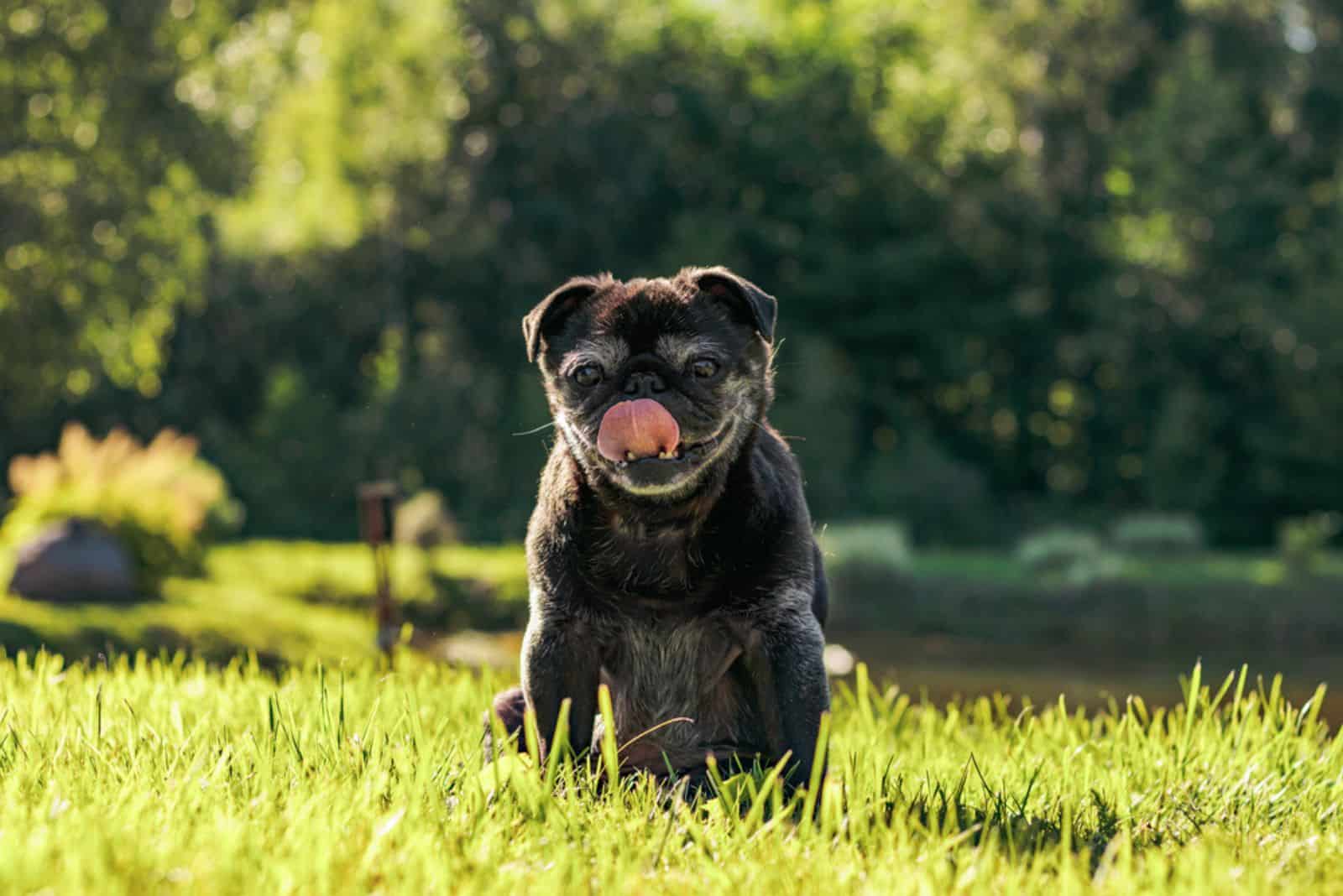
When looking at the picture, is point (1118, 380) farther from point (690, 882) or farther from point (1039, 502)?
point (690, 882)

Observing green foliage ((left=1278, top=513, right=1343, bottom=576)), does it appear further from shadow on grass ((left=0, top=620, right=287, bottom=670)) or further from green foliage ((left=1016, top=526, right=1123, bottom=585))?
shadow on grass ((left=0, top=620, right=287, bottom=670))

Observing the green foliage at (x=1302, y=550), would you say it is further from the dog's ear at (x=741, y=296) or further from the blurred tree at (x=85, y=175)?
the dog's ear at (x=741, y=296)

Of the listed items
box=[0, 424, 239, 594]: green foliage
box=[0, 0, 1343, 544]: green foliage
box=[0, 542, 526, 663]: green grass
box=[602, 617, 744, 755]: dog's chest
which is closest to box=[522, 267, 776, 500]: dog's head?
box=[602, 617, 744, 755]: dog's chest

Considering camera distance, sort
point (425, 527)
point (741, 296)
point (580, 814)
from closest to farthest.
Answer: point (580, 814)
point (741, 296)
point (425, 527)

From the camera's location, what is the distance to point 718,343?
450 centimetres

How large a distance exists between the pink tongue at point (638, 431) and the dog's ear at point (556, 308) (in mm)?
524

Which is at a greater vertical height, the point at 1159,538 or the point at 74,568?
the point at 74,568

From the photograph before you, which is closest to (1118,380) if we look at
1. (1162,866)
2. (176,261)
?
(176,261)

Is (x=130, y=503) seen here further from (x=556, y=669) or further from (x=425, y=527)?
(x=556, y=669)

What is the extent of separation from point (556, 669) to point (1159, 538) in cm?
2547

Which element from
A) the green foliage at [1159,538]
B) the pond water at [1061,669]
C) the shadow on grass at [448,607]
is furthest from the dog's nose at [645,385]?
the green foliage at [1159,538]

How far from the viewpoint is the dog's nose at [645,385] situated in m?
4.38

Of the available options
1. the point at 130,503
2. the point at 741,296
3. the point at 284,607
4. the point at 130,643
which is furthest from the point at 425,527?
the point at 741,296

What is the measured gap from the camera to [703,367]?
14.5 ft
